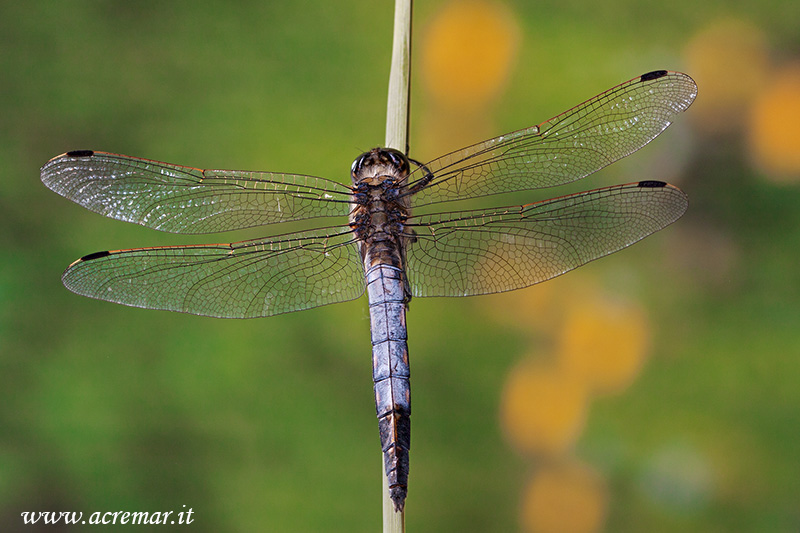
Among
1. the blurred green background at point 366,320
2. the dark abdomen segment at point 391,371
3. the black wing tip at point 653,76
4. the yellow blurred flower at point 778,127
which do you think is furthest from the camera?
the yellow blurred flower at point 778,127

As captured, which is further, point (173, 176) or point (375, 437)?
point (375, 437)

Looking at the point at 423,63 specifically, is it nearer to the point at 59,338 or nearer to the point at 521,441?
the point at 521,441

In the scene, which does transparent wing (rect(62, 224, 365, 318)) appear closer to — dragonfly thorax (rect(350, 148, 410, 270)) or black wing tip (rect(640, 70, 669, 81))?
dragonfly thorax (rect(350, 148, 410, 270))

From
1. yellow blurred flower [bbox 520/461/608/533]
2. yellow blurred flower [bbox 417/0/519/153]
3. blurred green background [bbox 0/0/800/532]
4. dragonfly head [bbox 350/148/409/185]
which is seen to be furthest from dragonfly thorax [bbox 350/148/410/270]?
yellow blurred flower [bbox 520/461/608/533]

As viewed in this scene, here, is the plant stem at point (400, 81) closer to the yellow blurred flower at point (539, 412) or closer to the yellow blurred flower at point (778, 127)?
the yellow blurred flower at point (539, 412)

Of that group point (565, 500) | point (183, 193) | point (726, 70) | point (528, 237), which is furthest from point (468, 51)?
point (565, 500)

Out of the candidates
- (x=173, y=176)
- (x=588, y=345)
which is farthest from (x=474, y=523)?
(x=173, y=176)

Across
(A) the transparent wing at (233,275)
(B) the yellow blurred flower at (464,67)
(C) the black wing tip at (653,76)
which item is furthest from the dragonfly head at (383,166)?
(B) the yellow blurred flower at (464,67)
